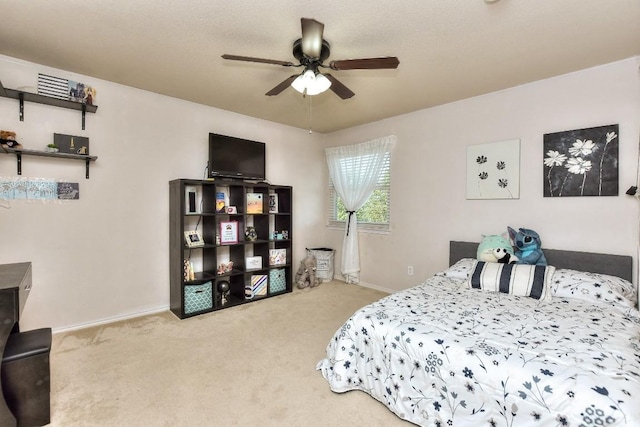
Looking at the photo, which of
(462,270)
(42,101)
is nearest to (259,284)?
(462,270)

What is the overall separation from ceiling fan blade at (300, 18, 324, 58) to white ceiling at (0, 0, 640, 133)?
21 cm

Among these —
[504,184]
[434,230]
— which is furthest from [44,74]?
[504,184]

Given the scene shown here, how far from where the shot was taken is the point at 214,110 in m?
3.71

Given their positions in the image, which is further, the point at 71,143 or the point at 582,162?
the point at 71,143

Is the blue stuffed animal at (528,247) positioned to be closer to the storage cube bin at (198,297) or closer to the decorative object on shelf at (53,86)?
the storage cube bin at (198,297)

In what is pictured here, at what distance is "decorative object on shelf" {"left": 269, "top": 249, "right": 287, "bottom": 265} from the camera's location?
4000 millimetres

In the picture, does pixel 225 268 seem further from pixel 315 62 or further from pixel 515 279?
pixel 515 279

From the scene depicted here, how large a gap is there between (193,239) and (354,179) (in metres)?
2.41

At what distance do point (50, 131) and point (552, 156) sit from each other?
15.4ft

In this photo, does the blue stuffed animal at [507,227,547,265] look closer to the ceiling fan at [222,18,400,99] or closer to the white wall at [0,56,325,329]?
the ceiling fan at [222,18,400,99]

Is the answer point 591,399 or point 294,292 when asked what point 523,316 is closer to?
point 591,399

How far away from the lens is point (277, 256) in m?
4.05

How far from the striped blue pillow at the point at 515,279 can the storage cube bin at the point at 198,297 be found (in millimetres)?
2723

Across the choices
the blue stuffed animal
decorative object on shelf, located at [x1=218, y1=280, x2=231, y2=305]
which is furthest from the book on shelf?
the blue stuffed animal
